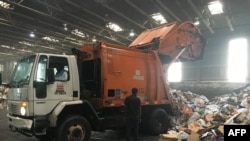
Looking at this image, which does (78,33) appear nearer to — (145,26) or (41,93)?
(145,26)

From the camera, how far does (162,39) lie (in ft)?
27.6

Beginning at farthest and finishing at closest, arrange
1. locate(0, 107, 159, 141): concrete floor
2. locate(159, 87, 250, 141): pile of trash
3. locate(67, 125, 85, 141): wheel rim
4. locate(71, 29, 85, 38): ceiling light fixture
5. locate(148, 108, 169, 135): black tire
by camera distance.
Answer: locate(71, 29, 85, 38): ceiling light fixture
locate(148, 108, 169, 135): black tire
locate(0, 107, 159, 141): concrete floor
locate(159, 87, 250, 141): pile of trash
locate(67, 125, 85, 141): wheel rim

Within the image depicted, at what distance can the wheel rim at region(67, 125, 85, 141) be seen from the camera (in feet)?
20.3

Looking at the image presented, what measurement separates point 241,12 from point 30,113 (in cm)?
1240

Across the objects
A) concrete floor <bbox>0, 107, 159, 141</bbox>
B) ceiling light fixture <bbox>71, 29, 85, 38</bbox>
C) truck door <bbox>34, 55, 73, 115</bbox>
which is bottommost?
concrete floor <bbox>0, 107, 159, 141</bbox>

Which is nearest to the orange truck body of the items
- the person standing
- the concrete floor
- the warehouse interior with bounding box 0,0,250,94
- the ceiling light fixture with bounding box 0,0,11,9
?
the person standing

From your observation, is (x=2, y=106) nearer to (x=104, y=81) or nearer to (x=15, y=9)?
(x=15, y=9)

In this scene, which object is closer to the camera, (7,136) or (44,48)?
(7,136)

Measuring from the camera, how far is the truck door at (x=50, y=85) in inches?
232

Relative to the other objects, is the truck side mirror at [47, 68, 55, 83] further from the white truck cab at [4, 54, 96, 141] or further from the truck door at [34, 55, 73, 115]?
the truck door at [34, 55, 73, 115]

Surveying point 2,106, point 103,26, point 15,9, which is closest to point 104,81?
point 15,9

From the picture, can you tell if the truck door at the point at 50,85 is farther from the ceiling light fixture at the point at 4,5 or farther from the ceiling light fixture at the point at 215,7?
the ceiling light fixture at the point at 215,7

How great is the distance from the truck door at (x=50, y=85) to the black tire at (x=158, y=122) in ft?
9.45

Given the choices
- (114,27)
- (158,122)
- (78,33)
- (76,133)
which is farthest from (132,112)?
(78,33)
